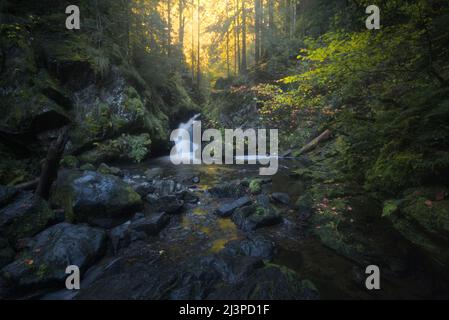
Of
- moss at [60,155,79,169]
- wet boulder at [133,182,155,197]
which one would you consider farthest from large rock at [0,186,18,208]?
moss at [60,155,79,169]

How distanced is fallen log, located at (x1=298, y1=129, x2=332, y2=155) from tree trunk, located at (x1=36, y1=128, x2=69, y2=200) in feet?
36.9

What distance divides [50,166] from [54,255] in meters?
3.03

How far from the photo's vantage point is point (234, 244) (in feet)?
16.1

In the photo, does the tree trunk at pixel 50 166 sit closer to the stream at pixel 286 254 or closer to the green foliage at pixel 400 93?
the stream at pixel 286 254

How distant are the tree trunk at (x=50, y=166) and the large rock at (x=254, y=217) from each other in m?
5.07

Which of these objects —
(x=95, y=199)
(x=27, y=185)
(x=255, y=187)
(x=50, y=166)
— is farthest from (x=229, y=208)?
(x=27, y=185)

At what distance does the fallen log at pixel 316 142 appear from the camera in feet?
41.2

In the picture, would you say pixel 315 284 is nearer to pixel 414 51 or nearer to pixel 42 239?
pixel 414 51

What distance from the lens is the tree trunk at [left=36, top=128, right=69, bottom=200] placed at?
6234 millimetres

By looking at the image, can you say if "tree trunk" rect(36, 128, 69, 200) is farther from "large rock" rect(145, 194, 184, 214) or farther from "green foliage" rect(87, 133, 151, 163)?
"green foliage" rect(87, 133, 151, 163)

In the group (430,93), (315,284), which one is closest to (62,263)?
(315,284)

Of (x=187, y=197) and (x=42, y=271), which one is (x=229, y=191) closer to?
(x=187, y=197)

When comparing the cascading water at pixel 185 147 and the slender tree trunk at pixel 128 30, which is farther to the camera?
the cascading water at pixel 185 147

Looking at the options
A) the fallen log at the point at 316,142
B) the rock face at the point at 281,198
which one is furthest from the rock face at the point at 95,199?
the fallen log at the point at 316,142
